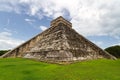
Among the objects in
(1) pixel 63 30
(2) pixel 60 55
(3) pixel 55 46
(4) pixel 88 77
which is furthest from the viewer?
(1) pixel 63 30

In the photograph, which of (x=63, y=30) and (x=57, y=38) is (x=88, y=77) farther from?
(x=63, y=30)

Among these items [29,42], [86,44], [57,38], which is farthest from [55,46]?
[29,42]

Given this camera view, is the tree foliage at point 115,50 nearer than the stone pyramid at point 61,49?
No

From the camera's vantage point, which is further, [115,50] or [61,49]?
[115,50]

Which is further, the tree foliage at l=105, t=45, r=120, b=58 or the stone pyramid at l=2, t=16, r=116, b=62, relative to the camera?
the tree foliage at l=105, t=45, r=120, b=58

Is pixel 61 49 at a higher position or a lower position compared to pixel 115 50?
lower

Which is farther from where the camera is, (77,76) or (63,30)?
(63,30)

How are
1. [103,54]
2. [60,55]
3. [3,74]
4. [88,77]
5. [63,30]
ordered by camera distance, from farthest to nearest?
[103,54] < [63,30] < [60,55] < [3,74] < [88,77]

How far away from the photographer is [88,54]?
21.7m

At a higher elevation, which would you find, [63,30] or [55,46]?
[63,30]

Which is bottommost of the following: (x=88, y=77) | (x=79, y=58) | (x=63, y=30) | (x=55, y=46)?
(x=88, y=77)

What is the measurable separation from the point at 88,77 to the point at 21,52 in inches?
681

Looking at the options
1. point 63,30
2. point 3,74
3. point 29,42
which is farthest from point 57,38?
point 3,74

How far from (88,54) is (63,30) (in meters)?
4.79
